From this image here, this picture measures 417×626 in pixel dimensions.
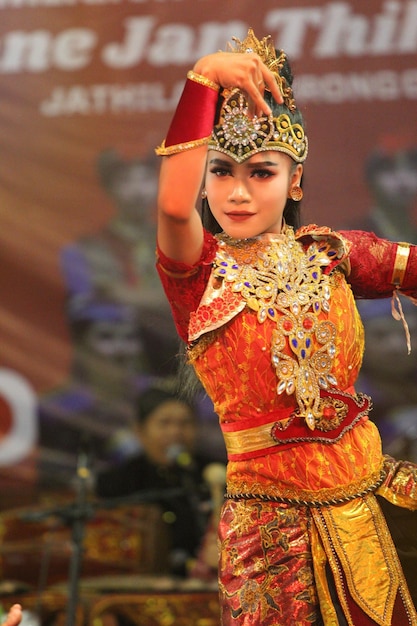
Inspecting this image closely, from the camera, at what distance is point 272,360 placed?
212cm

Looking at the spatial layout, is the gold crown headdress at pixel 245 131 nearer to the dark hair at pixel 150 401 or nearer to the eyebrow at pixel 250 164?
the eyebrow at pixel 250 164

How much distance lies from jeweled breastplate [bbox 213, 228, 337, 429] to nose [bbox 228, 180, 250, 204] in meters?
0.10

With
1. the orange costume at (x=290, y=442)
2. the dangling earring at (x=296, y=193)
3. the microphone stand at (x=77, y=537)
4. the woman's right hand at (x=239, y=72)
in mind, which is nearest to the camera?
the woman's right hand at (x=239, y=72)

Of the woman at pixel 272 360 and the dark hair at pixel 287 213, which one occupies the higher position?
the dark hair at pixel 287 213

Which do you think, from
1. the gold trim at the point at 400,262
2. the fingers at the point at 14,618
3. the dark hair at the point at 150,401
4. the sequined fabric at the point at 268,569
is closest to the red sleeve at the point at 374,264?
the gold trim at the point at 400,262

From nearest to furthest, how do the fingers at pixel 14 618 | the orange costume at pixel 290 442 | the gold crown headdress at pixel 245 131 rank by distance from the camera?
the fingers at pixel 14 618 → the orange costume at pixel 290 442 → the gold crown headdress at pixel 245 131

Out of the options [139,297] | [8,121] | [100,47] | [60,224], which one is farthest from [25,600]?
[100,47]

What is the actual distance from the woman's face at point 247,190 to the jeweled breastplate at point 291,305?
49 millimetres

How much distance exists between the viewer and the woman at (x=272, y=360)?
6.70 feet

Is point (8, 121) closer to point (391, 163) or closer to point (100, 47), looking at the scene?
point (100, 47)

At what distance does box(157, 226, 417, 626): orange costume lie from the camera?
2.06 metres

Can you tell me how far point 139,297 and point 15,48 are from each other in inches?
51.1

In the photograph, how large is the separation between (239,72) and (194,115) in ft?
0.39

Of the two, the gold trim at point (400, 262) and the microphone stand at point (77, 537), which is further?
the microphone stand at point (77, 537)
